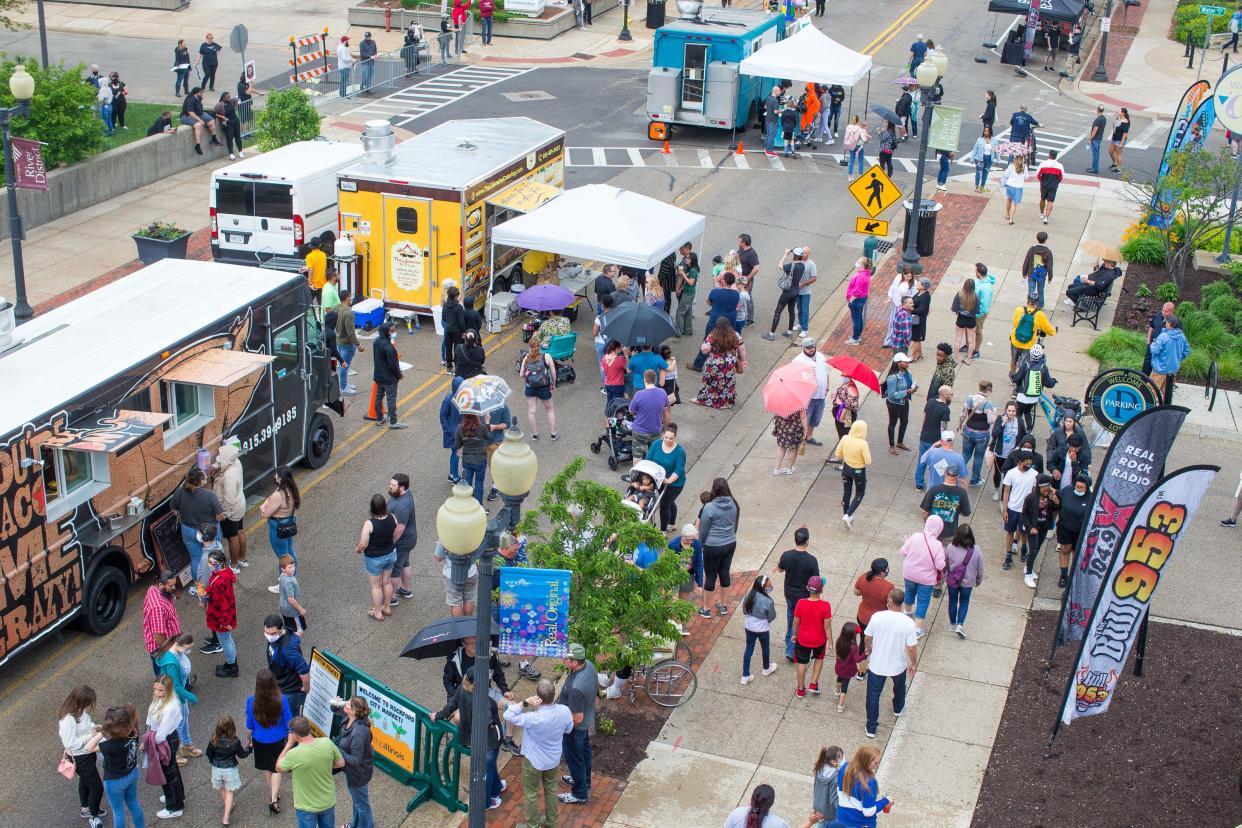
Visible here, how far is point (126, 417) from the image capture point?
47.7 ft

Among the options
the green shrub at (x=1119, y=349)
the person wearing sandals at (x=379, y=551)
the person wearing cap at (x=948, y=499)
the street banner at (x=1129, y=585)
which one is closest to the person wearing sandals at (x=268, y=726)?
the person wearing sandals at (x=379, y=551)

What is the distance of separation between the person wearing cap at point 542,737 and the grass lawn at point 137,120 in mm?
22033

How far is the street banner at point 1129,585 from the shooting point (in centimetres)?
1266

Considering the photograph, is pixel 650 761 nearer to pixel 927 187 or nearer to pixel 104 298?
pixel 104 298

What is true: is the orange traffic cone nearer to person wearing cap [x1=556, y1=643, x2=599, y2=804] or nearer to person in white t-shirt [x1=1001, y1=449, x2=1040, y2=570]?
person wearing cap [x1=556, y1=643, x2=599, y2=804]

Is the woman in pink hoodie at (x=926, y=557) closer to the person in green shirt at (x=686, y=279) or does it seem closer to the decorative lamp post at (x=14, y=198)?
the person in green shirt at (x=686, y=279)

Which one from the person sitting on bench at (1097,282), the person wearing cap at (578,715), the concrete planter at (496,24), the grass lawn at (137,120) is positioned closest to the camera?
the person wearing cap at (578,715)

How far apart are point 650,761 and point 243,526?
6.15m

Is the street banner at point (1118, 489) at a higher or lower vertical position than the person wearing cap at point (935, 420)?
higher

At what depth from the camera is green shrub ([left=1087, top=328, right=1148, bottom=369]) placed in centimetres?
2270

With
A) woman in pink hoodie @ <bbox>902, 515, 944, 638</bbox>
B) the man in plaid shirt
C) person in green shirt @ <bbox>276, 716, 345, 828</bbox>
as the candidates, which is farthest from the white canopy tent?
person in green shirt @ <bbox>276, 716, 345, 828</bbox>

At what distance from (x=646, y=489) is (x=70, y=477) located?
6.02 metres

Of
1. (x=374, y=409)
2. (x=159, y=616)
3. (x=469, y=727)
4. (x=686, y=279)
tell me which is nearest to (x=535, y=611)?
(x=469, y=727)

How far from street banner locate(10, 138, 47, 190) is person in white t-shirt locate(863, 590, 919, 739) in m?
14.1
